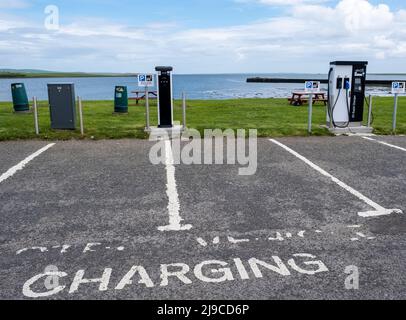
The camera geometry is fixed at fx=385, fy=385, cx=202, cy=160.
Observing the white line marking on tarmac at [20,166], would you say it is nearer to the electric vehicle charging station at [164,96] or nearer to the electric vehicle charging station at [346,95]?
the electric vehicle charging station at [164,96]

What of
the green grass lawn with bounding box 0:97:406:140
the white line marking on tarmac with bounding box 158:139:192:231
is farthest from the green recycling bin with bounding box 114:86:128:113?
the white line marking on tarmac with bounding box 158:139:192:231

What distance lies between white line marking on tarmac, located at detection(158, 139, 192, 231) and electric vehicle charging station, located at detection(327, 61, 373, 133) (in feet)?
17.9

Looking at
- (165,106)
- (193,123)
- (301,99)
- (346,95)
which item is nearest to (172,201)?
(165,106)

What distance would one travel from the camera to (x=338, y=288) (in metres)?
3.13

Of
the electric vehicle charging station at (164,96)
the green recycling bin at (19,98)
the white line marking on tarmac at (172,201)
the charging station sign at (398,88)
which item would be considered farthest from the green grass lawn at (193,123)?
the white line marking on tarmac at (172,201)

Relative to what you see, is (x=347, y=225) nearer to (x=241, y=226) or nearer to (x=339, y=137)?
(x=241, y=226)

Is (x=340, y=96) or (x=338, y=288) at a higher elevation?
(x=340, y=96)

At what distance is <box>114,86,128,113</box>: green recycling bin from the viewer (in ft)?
48.1

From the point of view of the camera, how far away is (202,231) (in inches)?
167

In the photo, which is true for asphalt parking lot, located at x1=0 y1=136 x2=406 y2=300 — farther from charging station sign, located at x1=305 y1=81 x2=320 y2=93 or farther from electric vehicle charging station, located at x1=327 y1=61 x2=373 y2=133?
electric vehicle charging station, located at x1=327 y1=61 x2=373 y2=133

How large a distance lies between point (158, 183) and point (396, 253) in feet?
11.6

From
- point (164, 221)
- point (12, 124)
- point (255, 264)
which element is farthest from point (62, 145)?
point (255, 264)

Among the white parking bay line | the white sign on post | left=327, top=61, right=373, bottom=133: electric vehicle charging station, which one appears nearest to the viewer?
the white parking bay line

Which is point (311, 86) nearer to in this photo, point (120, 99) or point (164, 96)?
point (164, 96)
